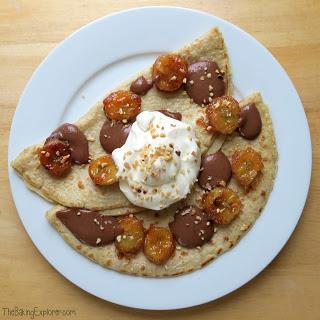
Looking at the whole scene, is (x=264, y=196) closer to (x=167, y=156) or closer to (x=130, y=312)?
(x=167, y=156)

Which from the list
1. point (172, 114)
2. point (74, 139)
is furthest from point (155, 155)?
point (74, 139)

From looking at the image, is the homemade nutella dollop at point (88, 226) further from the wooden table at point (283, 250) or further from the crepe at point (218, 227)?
the wooden table at point (283, 250)

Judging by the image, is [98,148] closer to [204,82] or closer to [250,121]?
[204,82]

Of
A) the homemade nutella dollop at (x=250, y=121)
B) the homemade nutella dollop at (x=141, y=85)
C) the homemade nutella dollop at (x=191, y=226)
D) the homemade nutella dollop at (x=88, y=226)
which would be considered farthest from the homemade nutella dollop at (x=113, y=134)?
the homemade nutella dollop at (x=250, y=121)

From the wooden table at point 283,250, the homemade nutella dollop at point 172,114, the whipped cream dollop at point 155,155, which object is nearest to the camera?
the whipped cream dollop at point 155,155

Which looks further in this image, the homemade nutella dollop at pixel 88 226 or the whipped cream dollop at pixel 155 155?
the homemade nutella dollop at pixel 88 226

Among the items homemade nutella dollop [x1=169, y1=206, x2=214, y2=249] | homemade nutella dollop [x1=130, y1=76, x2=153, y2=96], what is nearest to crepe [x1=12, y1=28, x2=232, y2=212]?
homemade nutella dollop [x1=130, y1=76, x2=153, y2=96]
